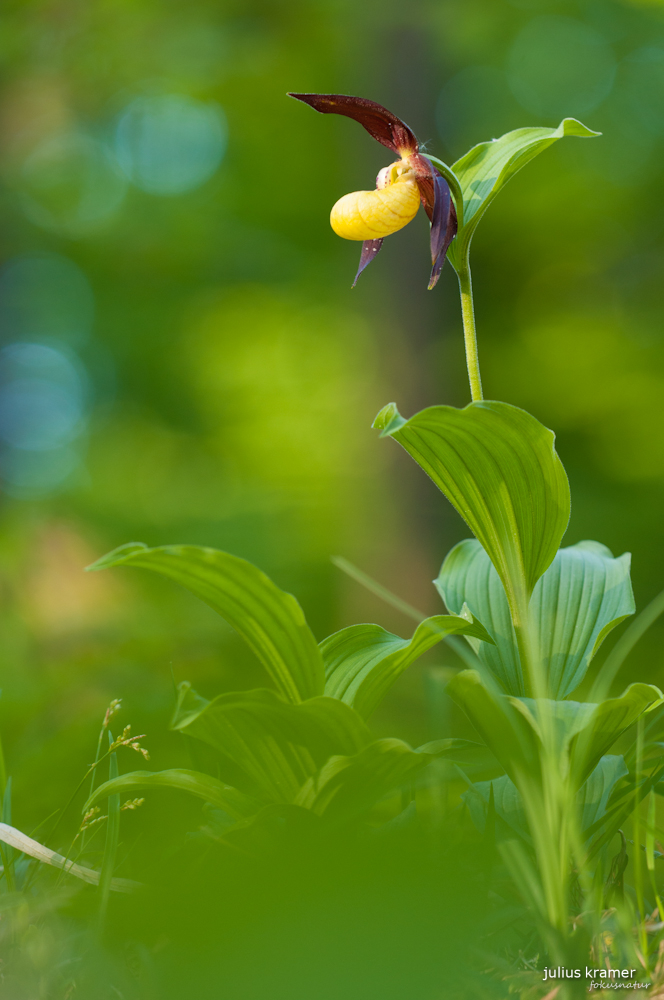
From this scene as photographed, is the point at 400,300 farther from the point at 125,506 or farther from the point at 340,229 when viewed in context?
the point at 340,229

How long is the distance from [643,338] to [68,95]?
3.96m

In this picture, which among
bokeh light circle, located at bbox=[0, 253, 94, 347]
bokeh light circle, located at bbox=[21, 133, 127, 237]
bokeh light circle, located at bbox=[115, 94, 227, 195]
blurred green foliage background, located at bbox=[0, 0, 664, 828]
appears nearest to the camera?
blurred green foliage background, located at bbox=[0, 0, 664, 828]

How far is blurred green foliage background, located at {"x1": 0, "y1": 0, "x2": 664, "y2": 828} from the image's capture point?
3.50 metres

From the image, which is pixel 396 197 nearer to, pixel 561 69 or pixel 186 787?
pixel 186 787

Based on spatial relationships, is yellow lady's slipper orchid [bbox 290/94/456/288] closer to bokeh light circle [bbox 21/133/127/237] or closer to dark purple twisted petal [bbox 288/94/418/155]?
dark purple twisted petal [bbox 288/94/418/155]

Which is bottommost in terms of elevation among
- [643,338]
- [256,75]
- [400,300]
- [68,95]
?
[643,338]

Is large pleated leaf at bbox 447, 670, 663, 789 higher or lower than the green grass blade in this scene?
higher

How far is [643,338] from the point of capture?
4.70m

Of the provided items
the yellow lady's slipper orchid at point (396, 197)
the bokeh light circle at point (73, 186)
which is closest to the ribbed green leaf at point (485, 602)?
the yellow lady's slipper orchid at point (396, 197)

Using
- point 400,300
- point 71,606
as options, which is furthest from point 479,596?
point 400,300

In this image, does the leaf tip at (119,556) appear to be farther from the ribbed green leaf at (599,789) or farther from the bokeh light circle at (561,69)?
the bokeh light circle at (561,69)

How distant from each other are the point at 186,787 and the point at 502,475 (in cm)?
43

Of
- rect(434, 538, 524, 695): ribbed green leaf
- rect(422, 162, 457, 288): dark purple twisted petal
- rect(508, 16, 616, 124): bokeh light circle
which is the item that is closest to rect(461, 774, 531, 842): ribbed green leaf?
rect(434, 538, 524, 695): ribbed green leaf

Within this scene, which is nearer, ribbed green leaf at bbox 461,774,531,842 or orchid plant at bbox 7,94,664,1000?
orchid plant at bbox 7,94,664,1000
